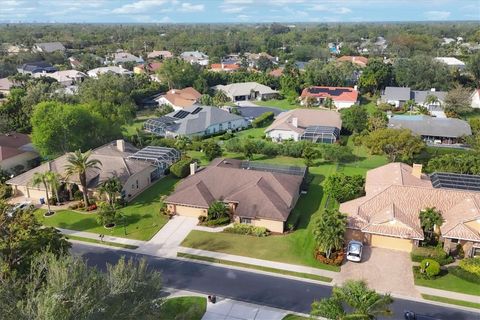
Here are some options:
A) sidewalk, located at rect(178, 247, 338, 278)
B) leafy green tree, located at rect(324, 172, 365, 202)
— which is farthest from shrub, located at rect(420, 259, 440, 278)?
leafy green tree, located at rect(324, 172, 365, 202)

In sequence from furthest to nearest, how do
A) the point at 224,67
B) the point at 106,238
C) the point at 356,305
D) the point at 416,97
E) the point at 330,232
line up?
the point at 224,67 → the point at 416,97 → the point at 106,238 → the point at 330,232 → the point at 356,305

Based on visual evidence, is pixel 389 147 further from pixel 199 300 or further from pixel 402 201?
pixel 199 300

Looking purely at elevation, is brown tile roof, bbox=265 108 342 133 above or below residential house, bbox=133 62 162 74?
below

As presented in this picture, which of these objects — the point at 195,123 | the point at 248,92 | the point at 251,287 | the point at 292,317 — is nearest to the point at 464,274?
the point at 292,317

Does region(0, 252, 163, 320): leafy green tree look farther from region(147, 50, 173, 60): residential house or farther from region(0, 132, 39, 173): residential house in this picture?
region(147, 50, 173, 60): residential house

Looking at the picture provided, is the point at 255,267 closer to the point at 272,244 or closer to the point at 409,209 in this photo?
the point at 272,244

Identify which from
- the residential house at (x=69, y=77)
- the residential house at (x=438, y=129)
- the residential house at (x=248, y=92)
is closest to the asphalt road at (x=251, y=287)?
the residential house at (x=438, y=129)
